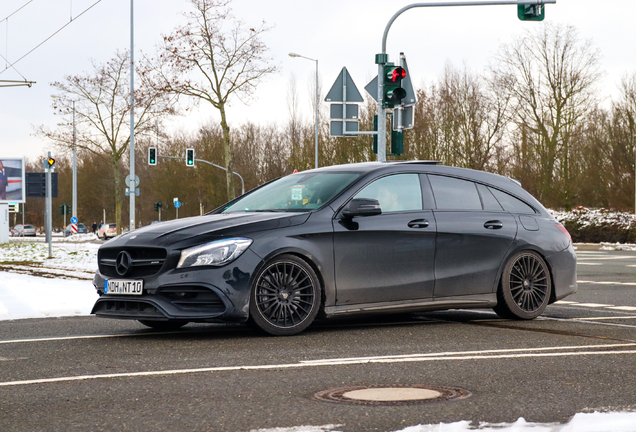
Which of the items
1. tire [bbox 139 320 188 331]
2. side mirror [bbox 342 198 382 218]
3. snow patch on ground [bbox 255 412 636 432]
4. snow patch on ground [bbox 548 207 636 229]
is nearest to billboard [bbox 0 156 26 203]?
snow patch on ground [bbox 548 207 636 229]

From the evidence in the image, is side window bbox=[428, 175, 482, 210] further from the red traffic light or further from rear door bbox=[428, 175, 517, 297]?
the red traffic light

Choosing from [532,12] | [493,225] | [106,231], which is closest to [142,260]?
[493,225]

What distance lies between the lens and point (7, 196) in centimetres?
4556

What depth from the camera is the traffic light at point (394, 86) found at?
1478 centimetres

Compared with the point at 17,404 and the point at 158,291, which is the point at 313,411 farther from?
the point at 158,291

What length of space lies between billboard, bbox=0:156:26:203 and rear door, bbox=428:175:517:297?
4084cm

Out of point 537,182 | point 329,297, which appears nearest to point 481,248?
point 329,297

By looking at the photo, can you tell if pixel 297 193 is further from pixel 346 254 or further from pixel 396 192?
pixel 396 192

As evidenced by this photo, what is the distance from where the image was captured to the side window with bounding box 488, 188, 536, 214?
8.70 metres

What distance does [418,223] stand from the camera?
25.8ft

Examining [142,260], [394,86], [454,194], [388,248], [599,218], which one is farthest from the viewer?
[599,218]

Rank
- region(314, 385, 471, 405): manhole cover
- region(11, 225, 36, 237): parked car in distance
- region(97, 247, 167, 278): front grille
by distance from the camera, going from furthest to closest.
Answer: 1. region(11, 225, 36, 237): parked car in distance
2. region(97, 247, 167, 278): front grille
3. region(314, 385, 471, 405): manhole cover

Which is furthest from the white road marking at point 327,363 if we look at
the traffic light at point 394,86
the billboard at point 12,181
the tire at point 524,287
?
the billboard at point 12,181

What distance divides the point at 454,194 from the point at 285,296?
228cm
